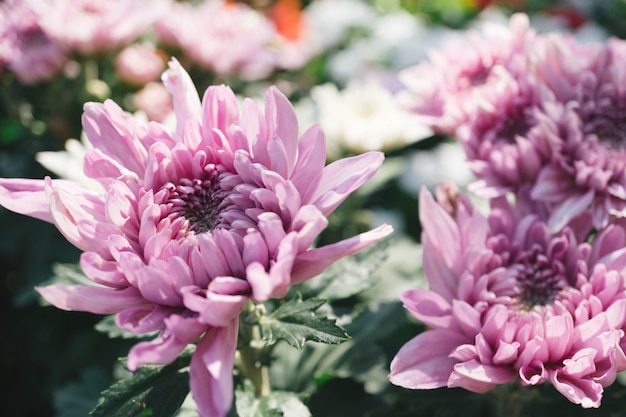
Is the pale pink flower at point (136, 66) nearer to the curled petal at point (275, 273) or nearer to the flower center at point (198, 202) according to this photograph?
the flower center at point (198, 202)

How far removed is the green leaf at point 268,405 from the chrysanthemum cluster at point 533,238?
155 millimetres

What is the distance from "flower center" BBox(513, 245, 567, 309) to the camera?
2.77ft

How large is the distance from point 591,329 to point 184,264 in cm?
43

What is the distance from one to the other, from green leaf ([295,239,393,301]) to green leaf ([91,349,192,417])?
229 millimetres

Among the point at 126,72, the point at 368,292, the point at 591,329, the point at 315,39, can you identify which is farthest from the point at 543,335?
the point at 315,39

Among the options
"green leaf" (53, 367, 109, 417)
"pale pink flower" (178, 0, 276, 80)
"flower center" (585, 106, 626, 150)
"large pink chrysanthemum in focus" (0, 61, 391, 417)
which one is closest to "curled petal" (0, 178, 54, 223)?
"large pink chrysanthemum in focus" (0, 61, 391, 417)

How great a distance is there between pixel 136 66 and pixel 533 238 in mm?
952

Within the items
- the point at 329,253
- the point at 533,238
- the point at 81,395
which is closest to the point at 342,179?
the point at 329,253

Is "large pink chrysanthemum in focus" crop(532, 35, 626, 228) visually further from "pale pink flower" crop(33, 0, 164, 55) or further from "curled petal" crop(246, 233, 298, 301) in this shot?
"pale pink flower" crop(33, 0, 164, 55)

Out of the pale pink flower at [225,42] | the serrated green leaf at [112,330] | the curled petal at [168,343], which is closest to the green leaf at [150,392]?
the serrated green leaf at [112,330]

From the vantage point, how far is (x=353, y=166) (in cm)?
72

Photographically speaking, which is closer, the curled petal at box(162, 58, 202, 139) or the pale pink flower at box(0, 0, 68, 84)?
the curled petal at box(162, 58, 202, 139)

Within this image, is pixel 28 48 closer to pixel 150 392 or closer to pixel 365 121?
pixel 365 121

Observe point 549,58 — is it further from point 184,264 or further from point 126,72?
point 126,72
